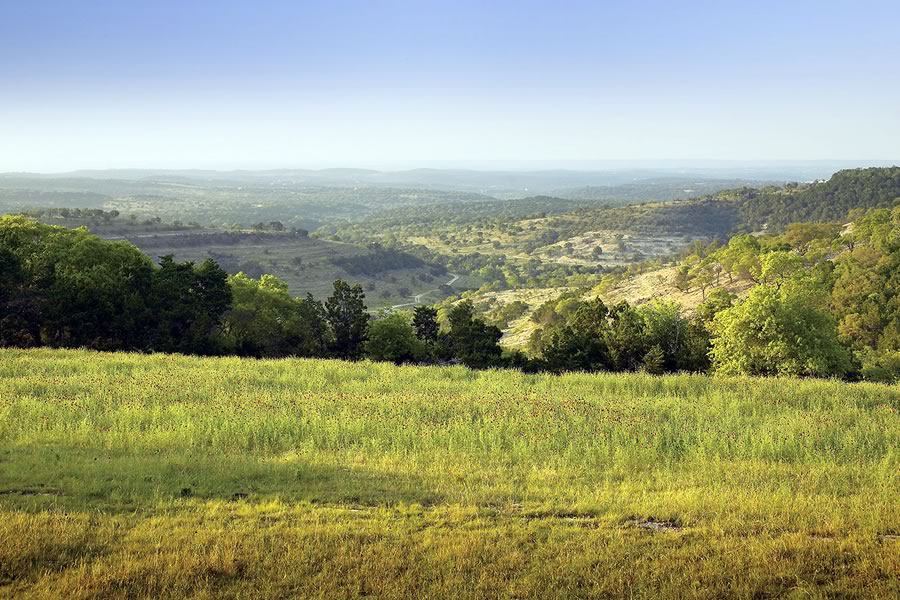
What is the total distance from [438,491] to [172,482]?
4.66m

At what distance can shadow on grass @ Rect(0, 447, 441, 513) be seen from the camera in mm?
9656

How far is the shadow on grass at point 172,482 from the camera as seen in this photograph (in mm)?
9656

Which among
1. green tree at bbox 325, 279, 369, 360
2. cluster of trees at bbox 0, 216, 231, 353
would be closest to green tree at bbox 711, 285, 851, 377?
green tree at bbox 325, 279, 369, 360

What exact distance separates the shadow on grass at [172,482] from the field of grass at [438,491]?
59 mm

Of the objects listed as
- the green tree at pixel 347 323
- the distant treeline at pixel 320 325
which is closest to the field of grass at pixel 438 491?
the distant treeline at pixel 320 325

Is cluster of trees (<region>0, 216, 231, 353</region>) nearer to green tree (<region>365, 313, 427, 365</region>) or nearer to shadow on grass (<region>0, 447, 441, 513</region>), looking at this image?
green tree (<region>365, 313, 427, 365</region>)

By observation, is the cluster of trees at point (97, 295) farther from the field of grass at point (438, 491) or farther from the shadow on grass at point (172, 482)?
the shadow on grass at point (172, 482)

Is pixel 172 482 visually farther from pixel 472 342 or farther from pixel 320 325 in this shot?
pixel 320 325

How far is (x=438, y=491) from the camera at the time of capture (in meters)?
10.8

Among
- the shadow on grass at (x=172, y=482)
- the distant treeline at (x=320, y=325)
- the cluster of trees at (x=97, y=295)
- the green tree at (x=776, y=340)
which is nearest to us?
the shadow on grass at (x=172, y=482)

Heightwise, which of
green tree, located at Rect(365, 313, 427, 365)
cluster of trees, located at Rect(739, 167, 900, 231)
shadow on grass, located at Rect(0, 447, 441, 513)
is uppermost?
cluster of trees, located at Rect(739, 167, 900, 231)

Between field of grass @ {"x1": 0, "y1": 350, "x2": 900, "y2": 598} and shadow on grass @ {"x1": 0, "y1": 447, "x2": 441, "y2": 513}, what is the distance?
6 cm

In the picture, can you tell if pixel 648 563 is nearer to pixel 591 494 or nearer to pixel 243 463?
pixel 591 494

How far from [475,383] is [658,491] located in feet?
39.9
